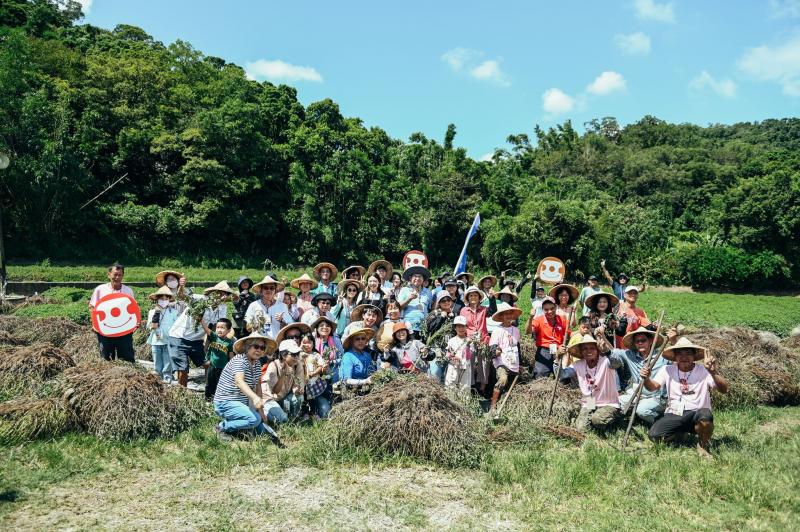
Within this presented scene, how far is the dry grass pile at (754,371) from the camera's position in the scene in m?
8.66

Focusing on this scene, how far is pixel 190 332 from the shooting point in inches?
342

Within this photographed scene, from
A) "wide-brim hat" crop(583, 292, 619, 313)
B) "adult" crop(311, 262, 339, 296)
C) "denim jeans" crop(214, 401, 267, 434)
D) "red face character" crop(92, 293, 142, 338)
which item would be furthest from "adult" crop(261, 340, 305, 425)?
"wide-brim hat" crop(583, 292, 619, 313)

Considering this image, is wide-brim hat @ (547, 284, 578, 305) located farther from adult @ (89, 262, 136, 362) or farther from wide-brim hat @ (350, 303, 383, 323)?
adult @ (89, 262, 136, 362)

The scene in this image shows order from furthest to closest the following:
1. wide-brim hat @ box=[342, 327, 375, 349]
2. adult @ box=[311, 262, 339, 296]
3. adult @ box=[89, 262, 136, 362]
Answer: adult @ box=[311, 262, 339, 296] < adult @ box=[89, 262, 136, 362] < wide-brim hat @ box=[342, 327, 375, 349]

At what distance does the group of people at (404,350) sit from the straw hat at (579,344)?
14mm

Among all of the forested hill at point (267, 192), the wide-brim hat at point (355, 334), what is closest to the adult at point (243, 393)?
the wide-brim hat at point (355, 334)

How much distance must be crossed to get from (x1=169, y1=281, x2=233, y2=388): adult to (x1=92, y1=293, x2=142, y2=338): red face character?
0.60m

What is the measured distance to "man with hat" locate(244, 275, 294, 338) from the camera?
877 cm

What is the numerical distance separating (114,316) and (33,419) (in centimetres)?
202

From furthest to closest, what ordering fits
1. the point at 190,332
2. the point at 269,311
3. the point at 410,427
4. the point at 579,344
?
the point at 269,311 → the point at 190,332 → the point at 579,344 → the point at 410,427

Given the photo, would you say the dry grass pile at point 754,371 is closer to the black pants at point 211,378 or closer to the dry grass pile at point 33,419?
the black pants at point 211,378

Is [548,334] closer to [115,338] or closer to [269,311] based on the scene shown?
[269,311]

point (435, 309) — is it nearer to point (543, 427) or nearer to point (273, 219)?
point (543, 427)

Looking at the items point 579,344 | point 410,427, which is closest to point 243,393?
point 410,427
